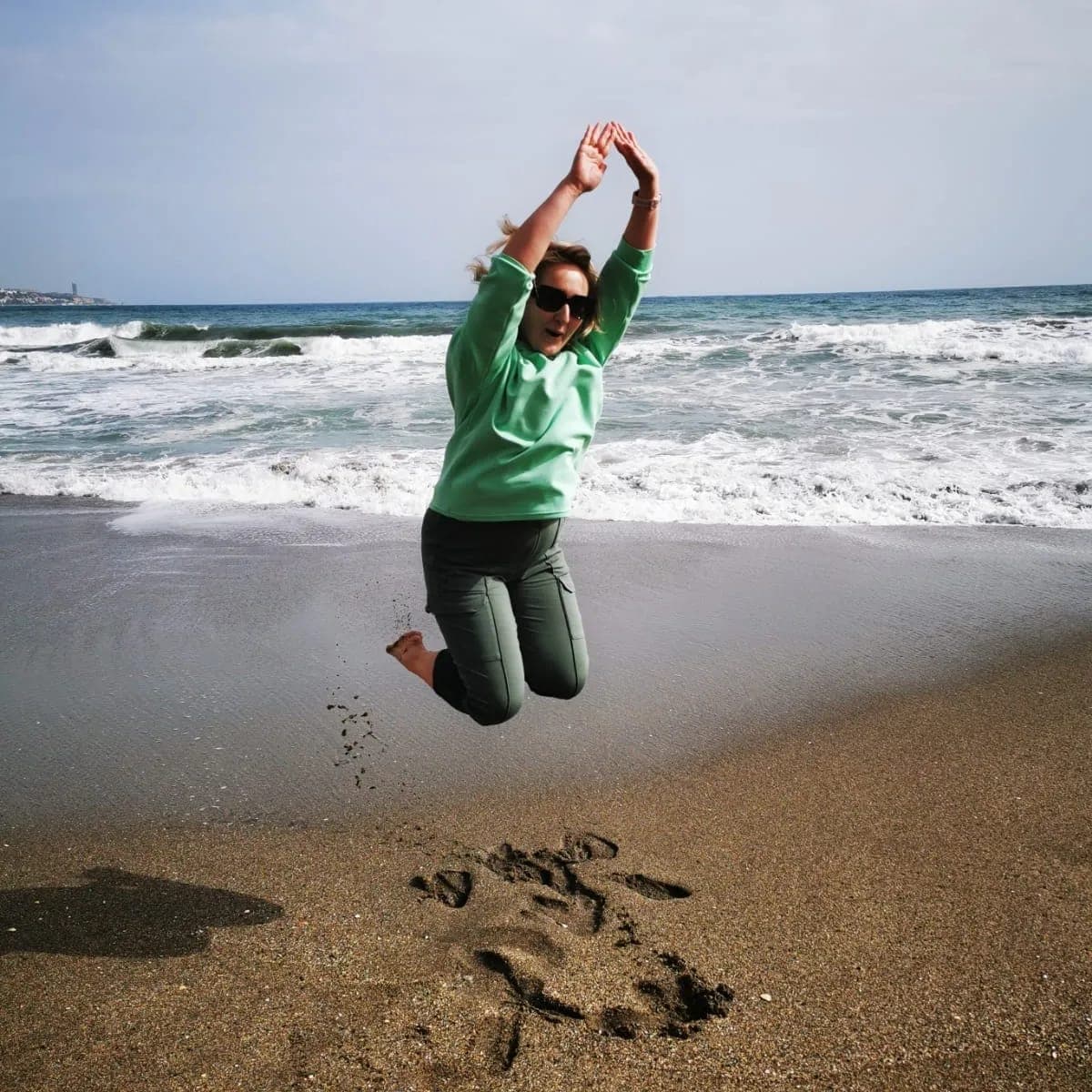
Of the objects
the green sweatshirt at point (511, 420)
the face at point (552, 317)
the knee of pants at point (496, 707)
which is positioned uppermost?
the face at point (552, 317)

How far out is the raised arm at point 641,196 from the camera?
2.83m

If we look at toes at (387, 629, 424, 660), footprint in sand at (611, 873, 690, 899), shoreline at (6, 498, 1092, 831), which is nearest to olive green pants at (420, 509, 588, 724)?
toes at (387, 629, 424, 660)

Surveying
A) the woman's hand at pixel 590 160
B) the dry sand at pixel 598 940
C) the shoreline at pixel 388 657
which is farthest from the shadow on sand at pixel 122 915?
the woman's hand at pixel 590 160

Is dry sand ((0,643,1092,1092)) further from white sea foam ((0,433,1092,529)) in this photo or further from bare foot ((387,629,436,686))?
white sea foam ((0,433,1092,529))

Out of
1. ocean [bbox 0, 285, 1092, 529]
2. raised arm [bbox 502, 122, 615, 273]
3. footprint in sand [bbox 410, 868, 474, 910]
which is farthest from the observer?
ocean [bbox 0, 285, 1092, 529]

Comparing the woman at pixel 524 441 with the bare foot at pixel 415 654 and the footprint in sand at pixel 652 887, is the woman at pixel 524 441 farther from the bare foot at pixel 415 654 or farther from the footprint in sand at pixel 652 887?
the footprint in sand at pixel 652 887

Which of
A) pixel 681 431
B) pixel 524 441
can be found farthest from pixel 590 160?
pixel 681 431

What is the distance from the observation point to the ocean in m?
8.18

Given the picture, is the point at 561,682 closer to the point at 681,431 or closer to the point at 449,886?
the point at 449,886

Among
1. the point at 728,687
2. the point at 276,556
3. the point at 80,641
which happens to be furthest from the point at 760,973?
the point at 276,556

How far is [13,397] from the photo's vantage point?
17469mm

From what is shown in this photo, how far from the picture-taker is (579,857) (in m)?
3.13

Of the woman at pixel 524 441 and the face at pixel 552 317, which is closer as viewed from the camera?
the woman at pixel 524 441

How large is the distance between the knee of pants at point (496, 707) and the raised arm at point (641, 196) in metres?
1.46
